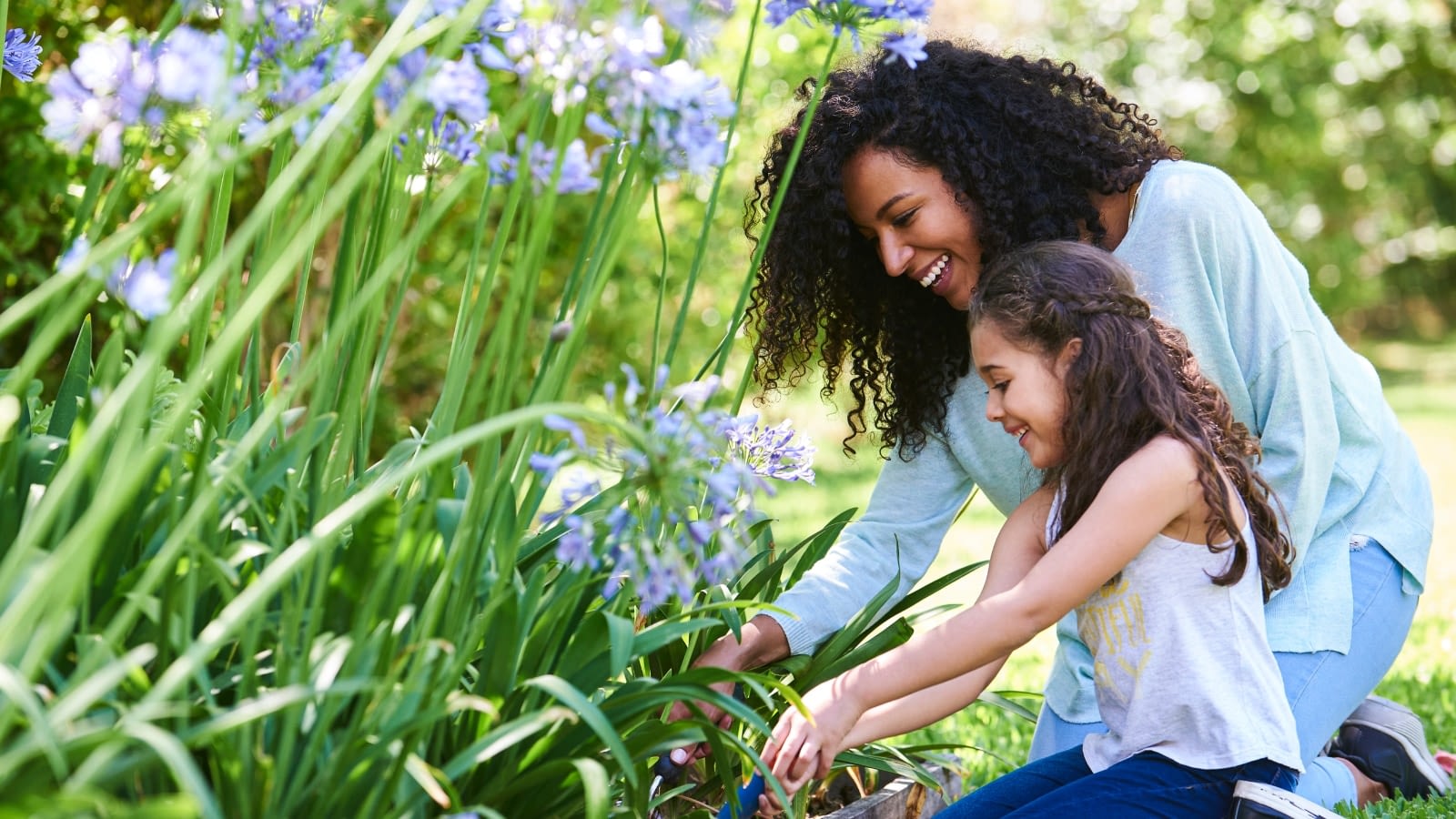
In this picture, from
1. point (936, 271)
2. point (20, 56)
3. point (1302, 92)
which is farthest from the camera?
point (1302, 92)

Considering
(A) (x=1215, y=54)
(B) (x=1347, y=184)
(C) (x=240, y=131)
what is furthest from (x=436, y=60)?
(B) (x=1347, y=184)

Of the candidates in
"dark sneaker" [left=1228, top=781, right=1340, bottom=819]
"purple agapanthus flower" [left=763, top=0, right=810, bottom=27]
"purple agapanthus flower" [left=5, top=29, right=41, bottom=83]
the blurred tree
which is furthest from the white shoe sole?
the blurred tree

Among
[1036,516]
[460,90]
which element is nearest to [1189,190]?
[1036,516]

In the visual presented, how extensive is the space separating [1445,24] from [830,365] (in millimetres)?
17249

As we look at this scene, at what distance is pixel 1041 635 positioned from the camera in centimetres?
465

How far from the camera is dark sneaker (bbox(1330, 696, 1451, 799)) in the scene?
2488 millimetres

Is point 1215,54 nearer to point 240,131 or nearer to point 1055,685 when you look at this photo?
point 1055,685

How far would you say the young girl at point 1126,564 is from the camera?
187 cm

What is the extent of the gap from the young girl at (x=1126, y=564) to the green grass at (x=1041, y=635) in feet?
0.92

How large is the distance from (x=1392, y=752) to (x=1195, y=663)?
789 millimetres

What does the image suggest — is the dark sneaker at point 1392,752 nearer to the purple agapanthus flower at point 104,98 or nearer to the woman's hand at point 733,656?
the woman's hand at point 733,656

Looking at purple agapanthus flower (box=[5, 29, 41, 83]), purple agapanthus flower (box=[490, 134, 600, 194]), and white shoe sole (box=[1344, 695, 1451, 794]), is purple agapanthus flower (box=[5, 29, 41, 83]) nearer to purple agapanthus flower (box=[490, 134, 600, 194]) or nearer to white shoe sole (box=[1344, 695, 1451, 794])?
purple agapanthus flower (box=[490, 134, 600, 194])

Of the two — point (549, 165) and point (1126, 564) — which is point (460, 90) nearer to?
point (549, 165)

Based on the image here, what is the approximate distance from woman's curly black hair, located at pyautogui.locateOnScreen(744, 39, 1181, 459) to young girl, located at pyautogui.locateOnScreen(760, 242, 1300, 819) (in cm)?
28
